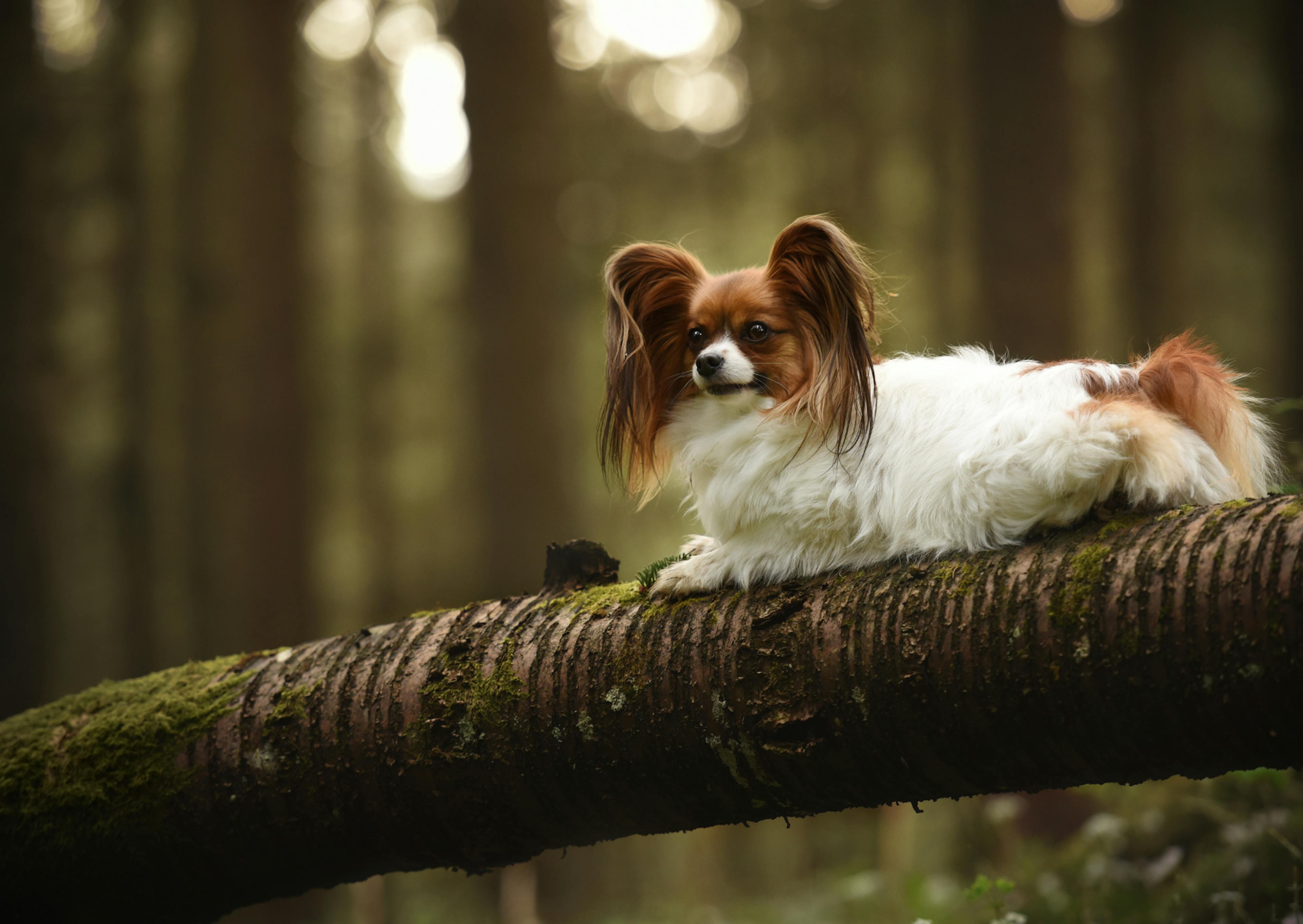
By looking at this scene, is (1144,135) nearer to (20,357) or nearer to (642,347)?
(642,347)

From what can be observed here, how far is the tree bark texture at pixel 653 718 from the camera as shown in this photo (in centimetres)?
214

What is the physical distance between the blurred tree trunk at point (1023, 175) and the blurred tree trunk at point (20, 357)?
10955 mm

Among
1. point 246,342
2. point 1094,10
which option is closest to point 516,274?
point 246,342

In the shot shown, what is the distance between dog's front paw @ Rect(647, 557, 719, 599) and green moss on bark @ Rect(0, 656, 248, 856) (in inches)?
69.2

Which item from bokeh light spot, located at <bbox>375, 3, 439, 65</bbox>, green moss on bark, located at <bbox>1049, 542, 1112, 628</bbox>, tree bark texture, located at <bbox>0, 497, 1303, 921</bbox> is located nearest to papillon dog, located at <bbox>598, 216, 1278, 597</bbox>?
tree bark texture, located at <bbox>0, 497, 1303, 921</bbox>

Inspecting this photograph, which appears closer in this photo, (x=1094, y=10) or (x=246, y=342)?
(x=246, y=342)

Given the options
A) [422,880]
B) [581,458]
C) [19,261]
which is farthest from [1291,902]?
[19,261]

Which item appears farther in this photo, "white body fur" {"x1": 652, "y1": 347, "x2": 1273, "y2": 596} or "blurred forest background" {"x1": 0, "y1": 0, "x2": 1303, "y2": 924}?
"blurred forest background" {"x1": 0, "y1": 0, "x2": 1303, "y2": 924}

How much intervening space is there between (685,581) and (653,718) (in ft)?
1.68

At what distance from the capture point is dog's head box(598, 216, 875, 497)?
10.2 feet

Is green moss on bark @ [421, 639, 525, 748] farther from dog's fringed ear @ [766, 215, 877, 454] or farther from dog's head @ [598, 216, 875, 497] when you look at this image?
dog's fringed ear @ [766, 215, 877, 454]

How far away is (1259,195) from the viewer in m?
9.49

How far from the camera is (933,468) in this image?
9.29 feet

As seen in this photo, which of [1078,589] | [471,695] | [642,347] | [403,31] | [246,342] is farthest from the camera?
[403,31]
